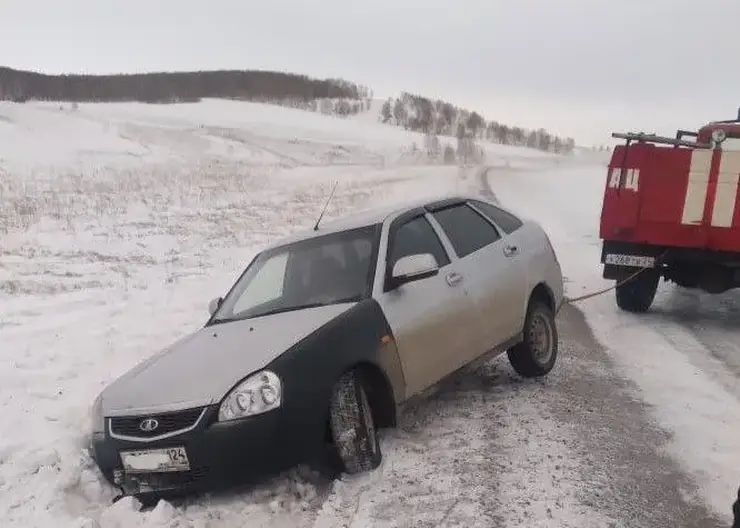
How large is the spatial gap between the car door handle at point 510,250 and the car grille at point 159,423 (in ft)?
10.1

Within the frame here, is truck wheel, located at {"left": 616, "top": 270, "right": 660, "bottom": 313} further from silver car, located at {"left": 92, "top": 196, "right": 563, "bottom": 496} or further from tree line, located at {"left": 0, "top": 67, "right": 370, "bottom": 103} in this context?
tree line, located at {"left": 0, "top": 67, "right": 370, "bottom": 103}

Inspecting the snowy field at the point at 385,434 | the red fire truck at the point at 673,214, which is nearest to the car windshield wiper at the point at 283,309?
the snowy field at the point at 385,434

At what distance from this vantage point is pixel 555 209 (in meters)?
22.3

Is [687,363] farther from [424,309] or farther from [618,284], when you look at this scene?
[424,309]

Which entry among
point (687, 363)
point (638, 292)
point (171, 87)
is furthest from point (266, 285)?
point (171, 87)

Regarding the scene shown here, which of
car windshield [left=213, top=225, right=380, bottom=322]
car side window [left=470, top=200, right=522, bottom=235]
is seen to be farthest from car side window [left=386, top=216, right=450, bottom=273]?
car side window [left=470, top=200, right=522, bottom=235]

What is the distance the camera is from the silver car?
4078mm

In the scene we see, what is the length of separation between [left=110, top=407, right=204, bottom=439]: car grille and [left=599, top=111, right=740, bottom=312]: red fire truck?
5742 millimetres

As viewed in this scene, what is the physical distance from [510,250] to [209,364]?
112 inches

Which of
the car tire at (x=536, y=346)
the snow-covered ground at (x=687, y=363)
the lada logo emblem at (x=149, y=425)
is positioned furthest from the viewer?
the car tire at (x=536, y=346)

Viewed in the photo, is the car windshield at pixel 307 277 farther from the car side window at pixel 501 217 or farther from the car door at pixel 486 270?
the car side window at pixel 501 217

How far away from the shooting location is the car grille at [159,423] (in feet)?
13.3

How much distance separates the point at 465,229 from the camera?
20.1ft

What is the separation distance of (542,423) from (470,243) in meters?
1.48
